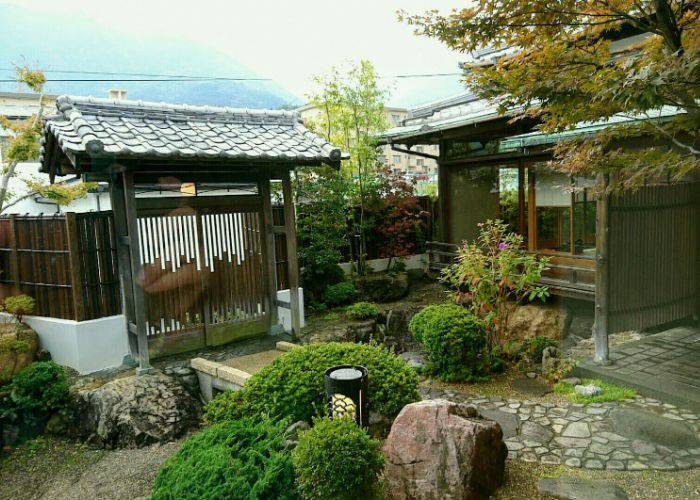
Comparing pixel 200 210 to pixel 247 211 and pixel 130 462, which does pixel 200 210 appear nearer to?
pixel 247 211

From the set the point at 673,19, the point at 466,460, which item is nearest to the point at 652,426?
the point at 466,460

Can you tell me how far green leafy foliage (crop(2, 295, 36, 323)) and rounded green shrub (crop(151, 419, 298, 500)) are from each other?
6.63 m

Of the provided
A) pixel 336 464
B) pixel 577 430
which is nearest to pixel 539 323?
pixel 577 430

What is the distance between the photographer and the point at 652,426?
5719 millimetres

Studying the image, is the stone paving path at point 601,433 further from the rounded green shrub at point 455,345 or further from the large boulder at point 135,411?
the large boulder at point 135,411

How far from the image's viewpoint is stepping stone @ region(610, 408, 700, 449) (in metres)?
5.38

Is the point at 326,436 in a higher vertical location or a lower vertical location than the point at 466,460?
higher

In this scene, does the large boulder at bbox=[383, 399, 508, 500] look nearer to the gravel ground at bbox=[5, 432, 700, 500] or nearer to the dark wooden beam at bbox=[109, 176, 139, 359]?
the gravel ground at bbox=[5, 432, 700, 500]

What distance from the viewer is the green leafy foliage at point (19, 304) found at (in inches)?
358

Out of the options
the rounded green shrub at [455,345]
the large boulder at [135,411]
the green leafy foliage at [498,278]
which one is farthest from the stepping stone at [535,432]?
the large boulder at [135,411]

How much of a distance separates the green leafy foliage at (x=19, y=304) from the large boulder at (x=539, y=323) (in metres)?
9.28

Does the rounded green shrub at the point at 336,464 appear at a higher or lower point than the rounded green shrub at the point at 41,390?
higher

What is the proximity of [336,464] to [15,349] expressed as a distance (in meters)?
7.25

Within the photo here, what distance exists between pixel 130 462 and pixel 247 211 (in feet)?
15.8
